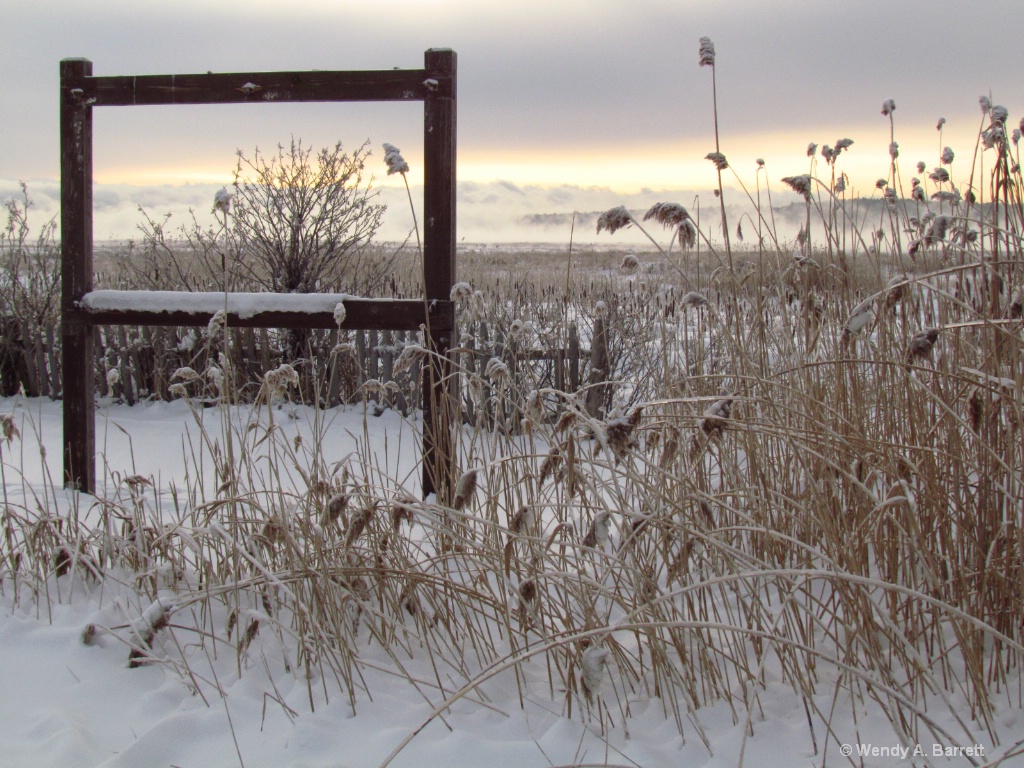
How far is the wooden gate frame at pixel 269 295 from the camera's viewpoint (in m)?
3.72

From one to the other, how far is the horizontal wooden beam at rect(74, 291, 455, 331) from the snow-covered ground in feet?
5.28

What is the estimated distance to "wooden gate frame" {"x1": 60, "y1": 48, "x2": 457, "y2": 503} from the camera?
3719mm

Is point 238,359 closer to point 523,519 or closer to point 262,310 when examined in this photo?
point 262,310

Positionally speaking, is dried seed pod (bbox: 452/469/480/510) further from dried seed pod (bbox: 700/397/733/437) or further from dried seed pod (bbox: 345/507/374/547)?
dried seed pod (bbox: 700/397/733/437)

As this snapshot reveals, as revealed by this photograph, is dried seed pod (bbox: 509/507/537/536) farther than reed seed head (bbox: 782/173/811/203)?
No

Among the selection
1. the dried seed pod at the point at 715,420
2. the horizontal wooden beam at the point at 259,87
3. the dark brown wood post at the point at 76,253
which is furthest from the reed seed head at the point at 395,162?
the dark brown wood post at the point at 76,253

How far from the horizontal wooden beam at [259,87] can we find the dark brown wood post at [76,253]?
0.22 ft

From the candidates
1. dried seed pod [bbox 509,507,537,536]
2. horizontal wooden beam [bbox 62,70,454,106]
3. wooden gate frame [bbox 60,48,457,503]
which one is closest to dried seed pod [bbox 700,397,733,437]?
dried seed pod [bbox 509,507,537,536]

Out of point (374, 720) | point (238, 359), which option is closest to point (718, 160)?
point (374, 720)

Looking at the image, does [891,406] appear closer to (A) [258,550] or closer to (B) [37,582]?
(A) [258,550]

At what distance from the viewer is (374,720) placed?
2.07 meters

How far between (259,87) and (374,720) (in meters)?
3.03

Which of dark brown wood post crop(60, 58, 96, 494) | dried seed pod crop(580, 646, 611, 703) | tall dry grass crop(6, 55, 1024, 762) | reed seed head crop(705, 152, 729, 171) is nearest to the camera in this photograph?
dried seed pod crop(580, 646, 611, 703)

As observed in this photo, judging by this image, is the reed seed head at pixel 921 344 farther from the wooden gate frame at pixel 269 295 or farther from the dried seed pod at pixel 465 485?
the wooden gate frame at pixel 269 295
